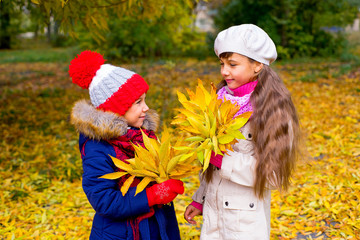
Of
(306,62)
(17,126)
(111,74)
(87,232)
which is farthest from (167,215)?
(306,62)

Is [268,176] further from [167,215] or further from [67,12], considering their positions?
[67,12]

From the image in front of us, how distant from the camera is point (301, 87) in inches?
322

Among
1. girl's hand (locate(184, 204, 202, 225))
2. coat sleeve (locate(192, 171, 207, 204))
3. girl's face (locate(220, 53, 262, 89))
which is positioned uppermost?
girl's face (locate(220, 53, 262, 89))

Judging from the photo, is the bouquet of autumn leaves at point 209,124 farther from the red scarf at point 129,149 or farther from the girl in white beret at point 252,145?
the red scarf at point 129,149

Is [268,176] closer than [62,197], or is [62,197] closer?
[268,176]

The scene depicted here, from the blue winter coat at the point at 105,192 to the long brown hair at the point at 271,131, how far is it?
604 mm

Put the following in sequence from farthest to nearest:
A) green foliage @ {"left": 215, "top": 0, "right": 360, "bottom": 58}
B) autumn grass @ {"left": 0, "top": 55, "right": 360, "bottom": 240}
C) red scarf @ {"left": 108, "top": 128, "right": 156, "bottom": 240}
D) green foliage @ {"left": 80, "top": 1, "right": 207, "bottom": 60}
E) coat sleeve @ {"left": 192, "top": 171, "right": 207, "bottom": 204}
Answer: green foliage @ {"left": 215, "top": 0, "right": 360, "bottom": 58} < green foliage @ {"left": 80, "top": 1, "right": 207, "bottom": 60} < autumn grass @ {"left": 0, "top": 55, "right": 360, "bottom": 240} < coat sleeve @ {"left": 192, "top": 171, "right": 207, "bottom": 204} < red scarf @ {"left": 108, "top": 128, "right": 156, "bottom": 240}

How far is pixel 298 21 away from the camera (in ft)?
39.2

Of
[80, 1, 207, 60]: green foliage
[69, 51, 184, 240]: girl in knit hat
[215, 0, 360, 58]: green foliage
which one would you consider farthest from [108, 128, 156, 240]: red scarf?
[215, 0, 360, 58]: green foliage

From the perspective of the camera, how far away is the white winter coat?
1.73 m

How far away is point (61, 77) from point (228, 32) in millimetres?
9502

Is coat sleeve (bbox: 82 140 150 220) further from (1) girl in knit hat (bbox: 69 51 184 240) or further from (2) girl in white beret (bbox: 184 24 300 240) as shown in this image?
(2) girl in white beret (bbox: 184 24 300 240)

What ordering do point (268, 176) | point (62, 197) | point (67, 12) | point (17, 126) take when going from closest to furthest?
point (268, 176) → point (67, 12) → point (62, 197) → point (17, 126)

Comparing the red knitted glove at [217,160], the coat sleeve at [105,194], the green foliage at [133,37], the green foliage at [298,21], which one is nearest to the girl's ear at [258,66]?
the red knitted glove at [217,160]
